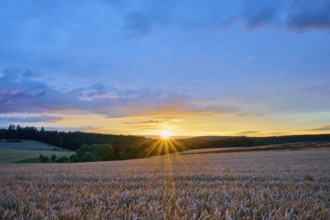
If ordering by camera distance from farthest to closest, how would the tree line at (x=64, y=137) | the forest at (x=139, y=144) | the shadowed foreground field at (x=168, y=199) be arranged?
the tree line at (x=64, y=137)
the forest at (x=139, y=144)
the shadowed foreground field at (x=168, y=199)

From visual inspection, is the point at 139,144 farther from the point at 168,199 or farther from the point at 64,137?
the point at 168,199

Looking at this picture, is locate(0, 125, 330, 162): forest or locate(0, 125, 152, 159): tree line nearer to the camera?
locate(0, 125, 330, 162): forest

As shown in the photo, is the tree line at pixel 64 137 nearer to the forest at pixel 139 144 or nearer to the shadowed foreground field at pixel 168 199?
the forest at pixel 139 144

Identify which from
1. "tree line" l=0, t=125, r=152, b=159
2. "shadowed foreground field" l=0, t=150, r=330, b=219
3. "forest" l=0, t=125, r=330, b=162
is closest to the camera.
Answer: "shadowed foreground field" l=0, t=150, r=330, b=219

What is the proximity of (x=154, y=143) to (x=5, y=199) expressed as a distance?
9858cm

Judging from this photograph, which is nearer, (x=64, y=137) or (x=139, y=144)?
(x=139, y=144)

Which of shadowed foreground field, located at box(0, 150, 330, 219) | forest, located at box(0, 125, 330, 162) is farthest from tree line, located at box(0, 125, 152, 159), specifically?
shadowed foreground field, located at box(0, 150, 330, 219)

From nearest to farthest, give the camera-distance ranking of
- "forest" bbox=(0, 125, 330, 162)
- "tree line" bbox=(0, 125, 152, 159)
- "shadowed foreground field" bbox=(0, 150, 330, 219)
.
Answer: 1. "shadowed foreground field" bbox=(0, 150, 330, 219)
2. "forest" bbox=(0, 125, 330, 162)
3. "tree line" bbox=(0, 125, 152, 159)

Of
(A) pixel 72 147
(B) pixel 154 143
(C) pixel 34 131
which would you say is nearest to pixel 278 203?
(B) pixel 154 143

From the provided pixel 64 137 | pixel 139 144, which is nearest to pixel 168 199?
pixel 139 144

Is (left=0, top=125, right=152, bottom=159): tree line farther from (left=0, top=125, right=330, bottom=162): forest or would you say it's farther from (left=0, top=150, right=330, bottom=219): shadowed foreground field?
(left=0, top=150, right=330, bottom=219): shadowed foreground field

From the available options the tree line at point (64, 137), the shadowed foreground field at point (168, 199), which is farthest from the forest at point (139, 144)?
the shadowed foreground field at point (168, 199)

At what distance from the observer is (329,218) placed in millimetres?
3816

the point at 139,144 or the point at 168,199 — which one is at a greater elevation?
the point at 168,199
